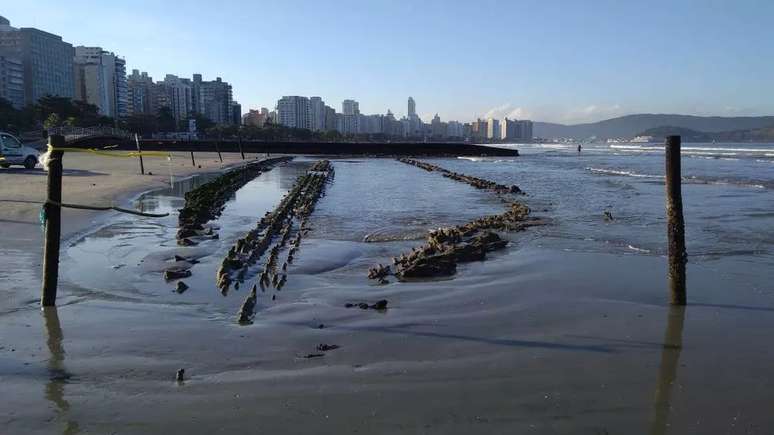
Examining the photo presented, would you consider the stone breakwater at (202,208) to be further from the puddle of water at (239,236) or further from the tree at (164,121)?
the tree at (164,121)

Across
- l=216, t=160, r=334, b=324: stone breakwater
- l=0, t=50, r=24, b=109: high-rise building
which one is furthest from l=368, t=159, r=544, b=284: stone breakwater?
l=0, t=50, r=24, b=109: high-rise building

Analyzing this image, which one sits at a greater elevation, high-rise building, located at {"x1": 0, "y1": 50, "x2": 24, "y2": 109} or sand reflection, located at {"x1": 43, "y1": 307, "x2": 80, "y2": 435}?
high-rise building, located at {"x1": 0, "y1": 50, "x2": 24, "y2": 109}

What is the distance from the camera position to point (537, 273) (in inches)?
357

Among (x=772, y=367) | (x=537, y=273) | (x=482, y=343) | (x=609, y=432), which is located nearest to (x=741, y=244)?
(x=537, y=273)

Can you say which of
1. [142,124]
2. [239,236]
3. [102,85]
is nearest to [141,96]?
[102,85]

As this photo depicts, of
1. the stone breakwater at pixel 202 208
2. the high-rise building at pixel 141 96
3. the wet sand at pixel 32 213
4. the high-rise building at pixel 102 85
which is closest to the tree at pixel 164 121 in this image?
the high-rise building at pixel 102 85

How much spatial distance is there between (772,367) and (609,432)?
89.1 inches

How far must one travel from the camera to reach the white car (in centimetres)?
2562

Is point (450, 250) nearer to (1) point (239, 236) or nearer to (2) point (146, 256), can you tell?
(1) point (239, 236)

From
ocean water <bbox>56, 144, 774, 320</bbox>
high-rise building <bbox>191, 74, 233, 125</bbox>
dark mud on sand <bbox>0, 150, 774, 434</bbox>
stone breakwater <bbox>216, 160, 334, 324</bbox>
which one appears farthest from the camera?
high-rise building <bbox>191, 74, 233, 125</bbox>

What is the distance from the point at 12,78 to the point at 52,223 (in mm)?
151512

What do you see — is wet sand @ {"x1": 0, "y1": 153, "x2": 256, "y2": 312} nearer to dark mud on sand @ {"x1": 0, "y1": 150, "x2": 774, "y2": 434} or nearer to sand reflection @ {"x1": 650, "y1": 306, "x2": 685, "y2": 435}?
dark mud on sand @ {"x1": 0, "y1": 150, "x2": 774, "y2": 434}

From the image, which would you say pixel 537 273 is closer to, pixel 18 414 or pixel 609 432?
pixel 609 432

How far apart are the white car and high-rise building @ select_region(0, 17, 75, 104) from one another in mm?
129210
